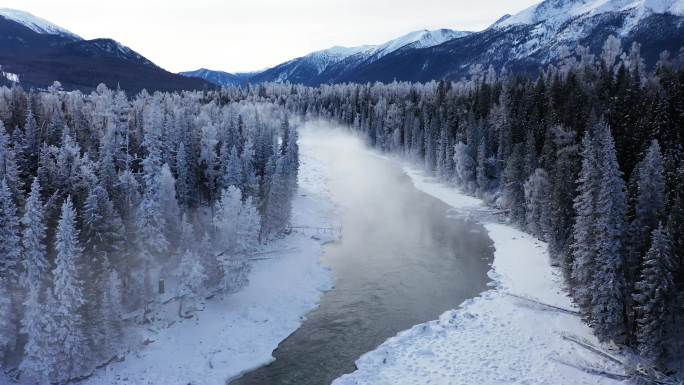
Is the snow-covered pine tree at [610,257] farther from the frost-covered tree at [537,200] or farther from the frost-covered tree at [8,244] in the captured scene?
the frost-covered tree at [8,244]

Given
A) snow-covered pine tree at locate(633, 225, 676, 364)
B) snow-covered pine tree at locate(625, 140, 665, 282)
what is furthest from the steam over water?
snow-covered pine tree at locate(633, 225, 676, 364)

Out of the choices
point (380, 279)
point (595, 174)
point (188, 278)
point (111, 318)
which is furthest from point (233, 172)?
point (595, 174)

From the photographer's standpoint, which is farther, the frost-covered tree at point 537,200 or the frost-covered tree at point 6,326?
the frost-covered tree at point 537,200

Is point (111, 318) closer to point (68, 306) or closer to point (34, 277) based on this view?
point (68, 306)

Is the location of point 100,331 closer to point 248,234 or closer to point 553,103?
point 248,234

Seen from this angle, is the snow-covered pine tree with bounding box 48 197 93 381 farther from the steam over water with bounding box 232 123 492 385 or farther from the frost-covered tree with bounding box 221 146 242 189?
the frost-covered tree with bounding box 221 146 242 189

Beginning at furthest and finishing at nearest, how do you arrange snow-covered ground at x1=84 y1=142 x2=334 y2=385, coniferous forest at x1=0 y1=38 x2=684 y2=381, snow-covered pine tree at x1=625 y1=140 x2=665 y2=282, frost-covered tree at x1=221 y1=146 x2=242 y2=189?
frost-covered tree at x1=221 y1=146 x2=242 y2=189, snow-covered pine tree at x1=625 y1=140 x2=665 y2=282, snow-covered ground at x1=84 y1=142 x2=334 y2=385, coniferous forest at x1=0 y1=38 x2=684 y2=381

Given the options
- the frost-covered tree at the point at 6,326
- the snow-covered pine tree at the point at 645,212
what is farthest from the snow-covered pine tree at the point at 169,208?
the snow-covered pine tree at the point at 645,212
